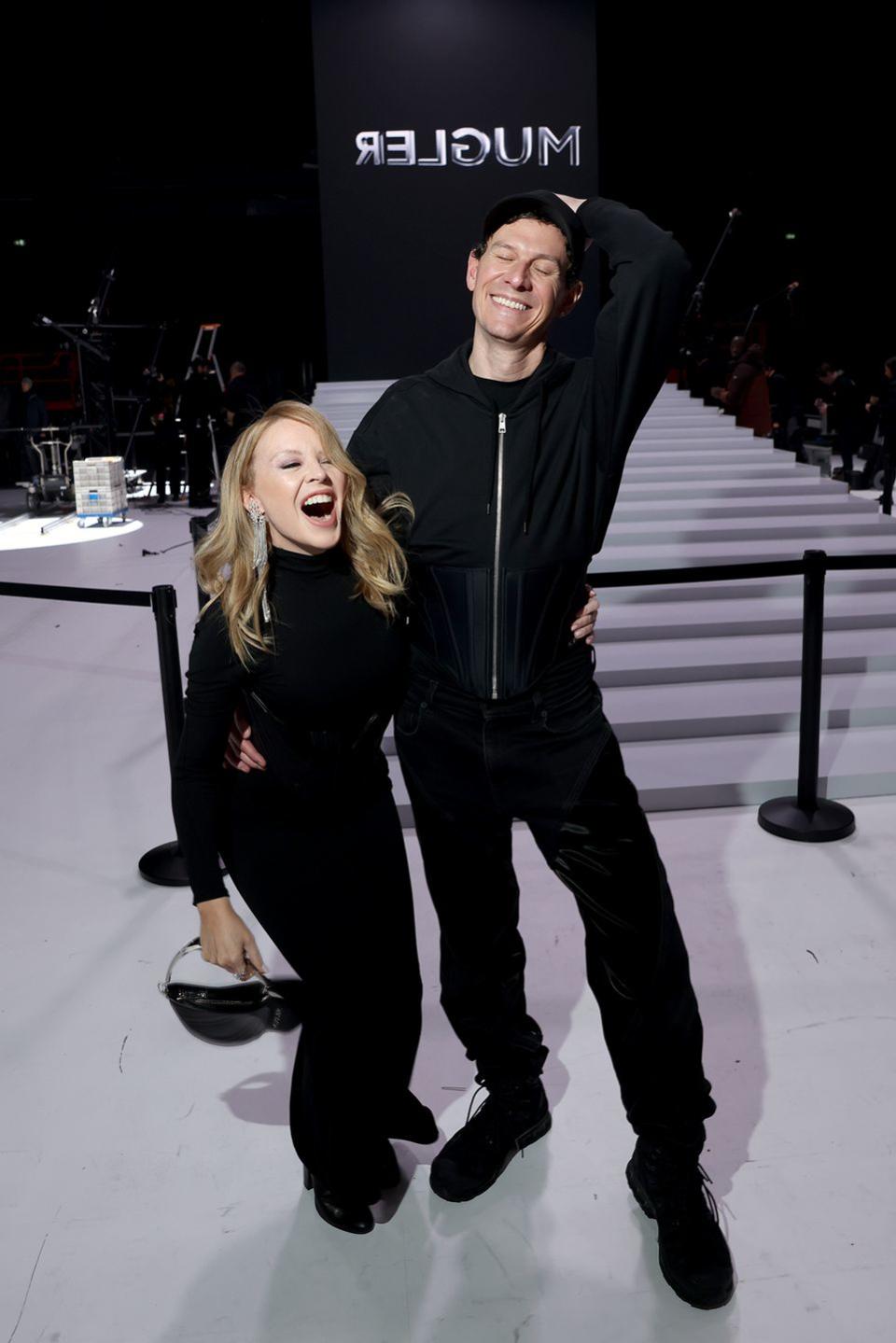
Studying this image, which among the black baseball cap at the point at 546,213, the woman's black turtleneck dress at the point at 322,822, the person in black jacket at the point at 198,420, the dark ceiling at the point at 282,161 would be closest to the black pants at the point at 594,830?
the woman's black turtleneck dress at the point at 322,822

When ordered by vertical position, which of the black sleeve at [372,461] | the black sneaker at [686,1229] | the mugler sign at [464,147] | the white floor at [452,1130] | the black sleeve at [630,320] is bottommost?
the white floor at [452,1130]

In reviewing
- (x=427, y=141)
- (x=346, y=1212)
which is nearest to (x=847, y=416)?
(x=427, y=141)

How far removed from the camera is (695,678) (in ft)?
16.8

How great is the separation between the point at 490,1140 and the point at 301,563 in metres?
1.27

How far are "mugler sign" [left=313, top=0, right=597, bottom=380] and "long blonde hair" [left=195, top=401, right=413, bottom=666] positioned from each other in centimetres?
1073

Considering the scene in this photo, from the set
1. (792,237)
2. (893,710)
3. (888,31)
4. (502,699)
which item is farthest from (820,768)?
(792,237)

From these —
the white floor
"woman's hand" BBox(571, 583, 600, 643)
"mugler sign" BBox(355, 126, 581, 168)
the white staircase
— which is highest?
"mugler sign" BBox(355, 126, 581, 168)

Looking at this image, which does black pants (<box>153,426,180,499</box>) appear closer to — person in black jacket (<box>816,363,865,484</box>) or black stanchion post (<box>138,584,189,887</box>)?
person in black jacket (<box>816,363,865,484</box>)

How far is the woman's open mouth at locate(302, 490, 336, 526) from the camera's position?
6.25 feet

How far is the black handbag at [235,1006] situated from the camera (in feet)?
6.75

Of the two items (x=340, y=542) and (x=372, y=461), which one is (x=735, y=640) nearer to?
(x=372, y=461)

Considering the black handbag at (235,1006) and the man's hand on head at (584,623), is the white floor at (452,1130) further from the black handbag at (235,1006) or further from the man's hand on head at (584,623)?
the man's hand on head at (584,623)

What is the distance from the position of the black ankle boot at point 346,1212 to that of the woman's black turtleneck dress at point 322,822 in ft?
0.12

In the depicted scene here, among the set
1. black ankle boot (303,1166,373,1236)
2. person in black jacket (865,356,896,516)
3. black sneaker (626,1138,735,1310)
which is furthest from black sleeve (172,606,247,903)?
person in black jacket (865,356,896,516)
